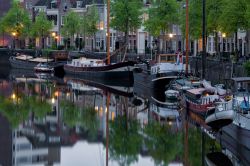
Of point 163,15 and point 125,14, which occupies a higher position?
point 125,14

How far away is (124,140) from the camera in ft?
102

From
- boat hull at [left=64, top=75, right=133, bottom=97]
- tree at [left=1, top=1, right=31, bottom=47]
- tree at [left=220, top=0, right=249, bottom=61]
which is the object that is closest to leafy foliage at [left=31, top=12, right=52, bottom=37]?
tree at [left=1, top=1, right=31, bottom=47]

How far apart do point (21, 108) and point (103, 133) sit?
1271 centimetres

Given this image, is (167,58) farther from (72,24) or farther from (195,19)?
(72,24)

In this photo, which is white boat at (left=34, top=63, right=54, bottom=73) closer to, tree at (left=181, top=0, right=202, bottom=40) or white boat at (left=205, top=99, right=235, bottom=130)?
tree at (left=181, top=0, right=202, bottom=40)

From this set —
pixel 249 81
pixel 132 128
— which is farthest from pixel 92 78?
pixel 249 81

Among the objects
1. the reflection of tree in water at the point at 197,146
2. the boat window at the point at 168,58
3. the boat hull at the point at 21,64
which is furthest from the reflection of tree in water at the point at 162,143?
the boat hull at the point at 21,64

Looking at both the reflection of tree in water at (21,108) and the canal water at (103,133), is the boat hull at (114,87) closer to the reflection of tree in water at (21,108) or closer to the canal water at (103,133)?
the canal water at (103,133)

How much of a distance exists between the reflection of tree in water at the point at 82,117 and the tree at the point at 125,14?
111 ft

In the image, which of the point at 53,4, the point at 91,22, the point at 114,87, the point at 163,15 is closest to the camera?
the point at 114,87

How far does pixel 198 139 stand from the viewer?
30.0m

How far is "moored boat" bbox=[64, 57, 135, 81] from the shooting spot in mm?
67938

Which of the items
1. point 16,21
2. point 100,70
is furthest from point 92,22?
point 100,70

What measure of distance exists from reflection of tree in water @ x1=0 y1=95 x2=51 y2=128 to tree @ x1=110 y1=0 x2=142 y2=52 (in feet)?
96.2
